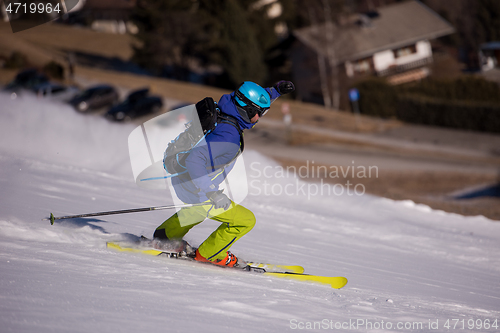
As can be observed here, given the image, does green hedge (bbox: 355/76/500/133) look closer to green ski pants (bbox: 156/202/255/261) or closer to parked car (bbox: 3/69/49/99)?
parked car (bbox: 3/69/49/99)

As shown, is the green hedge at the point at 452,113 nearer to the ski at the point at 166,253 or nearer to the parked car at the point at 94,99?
the parked car at the point at 94,99

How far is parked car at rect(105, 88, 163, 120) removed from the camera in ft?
77.6

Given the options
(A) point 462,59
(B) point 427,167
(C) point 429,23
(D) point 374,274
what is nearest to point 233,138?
(D) point 374,274

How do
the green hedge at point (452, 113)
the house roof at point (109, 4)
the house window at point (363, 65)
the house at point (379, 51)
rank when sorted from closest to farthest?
the green hedge at point (452, 113) → the house at point (379, 51) → the house window at point (363, 65) → the house roof at point (109, 4)

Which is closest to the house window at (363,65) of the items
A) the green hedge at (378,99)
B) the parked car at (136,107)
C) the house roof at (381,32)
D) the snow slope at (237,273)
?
the house roof at (381,32)

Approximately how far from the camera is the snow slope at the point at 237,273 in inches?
124

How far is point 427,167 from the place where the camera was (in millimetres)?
19359

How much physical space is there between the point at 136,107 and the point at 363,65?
2397cm

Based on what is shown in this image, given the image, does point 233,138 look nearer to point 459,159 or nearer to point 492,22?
point 459,159

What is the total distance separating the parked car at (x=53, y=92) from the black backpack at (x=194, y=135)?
71.0 feet

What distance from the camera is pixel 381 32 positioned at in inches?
1610

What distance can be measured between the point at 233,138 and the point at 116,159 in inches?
273

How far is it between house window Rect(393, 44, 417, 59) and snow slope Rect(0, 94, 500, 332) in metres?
35.2

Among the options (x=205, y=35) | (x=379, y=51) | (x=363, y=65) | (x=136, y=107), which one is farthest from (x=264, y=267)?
(x=205, y=35)
